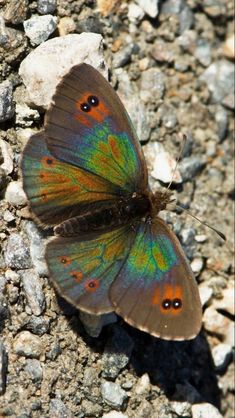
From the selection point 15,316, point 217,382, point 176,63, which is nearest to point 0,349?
point 15,316

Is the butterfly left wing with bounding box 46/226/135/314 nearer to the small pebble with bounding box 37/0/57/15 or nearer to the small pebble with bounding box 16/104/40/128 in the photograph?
the small pebble with bounding box 16/104/40/128

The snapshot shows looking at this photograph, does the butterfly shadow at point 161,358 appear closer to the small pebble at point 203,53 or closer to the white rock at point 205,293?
the white rock at point 205,293

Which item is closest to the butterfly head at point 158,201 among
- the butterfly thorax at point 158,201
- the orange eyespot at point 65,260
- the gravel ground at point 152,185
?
the butterfly thorax at point 158,201

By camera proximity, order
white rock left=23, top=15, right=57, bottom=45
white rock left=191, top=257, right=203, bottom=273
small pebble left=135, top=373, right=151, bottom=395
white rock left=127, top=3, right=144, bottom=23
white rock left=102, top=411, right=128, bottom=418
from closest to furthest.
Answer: white rock left=102, top=411, right=128, bottom=418
small pebble left=135, top=373, right=151, bottom=395
white rock left=23, top=15, right=57, bottom=45
white rock left=191, top=257, right=203, bottom=273
white rock left=127, top=3, right=144, bottom=23

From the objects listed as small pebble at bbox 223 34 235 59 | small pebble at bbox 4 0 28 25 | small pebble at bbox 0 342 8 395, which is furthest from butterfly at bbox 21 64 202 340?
small pebble at bbox 223 34 235 59

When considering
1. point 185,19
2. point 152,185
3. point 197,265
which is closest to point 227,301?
point 197,265

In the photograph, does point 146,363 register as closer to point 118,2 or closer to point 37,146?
point 37,146
